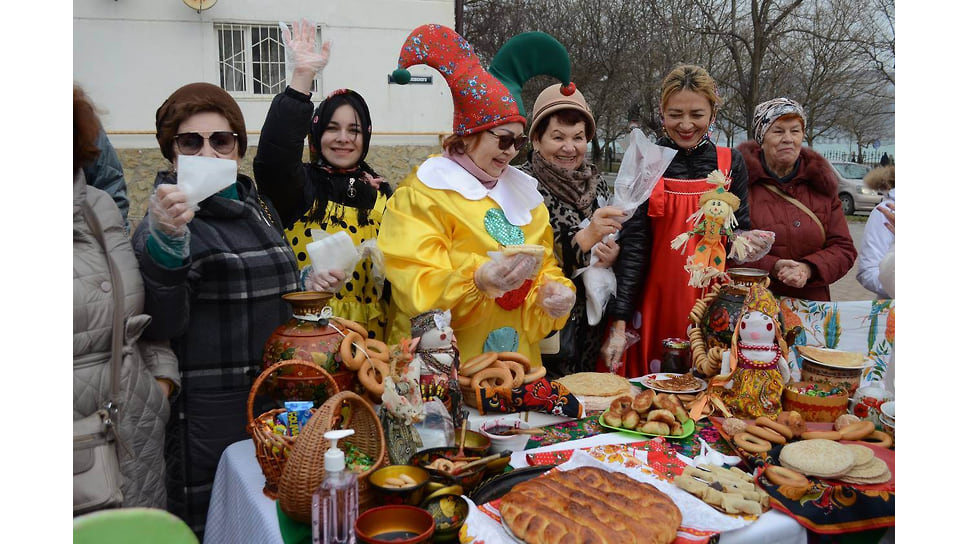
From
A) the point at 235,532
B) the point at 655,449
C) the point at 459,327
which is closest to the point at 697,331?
the point at 655,449

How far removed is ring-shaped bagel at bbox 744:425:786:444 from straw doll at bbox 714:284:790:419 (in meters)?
0.22

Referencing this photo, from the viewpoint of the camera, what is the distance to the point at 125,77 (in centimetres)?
853

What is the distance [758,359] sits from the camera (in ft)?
7.60

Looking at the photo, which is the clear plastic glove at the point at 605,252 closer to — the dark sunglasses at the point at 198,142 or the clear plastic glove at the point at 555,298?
the clear plastic glove at the point at 555,298

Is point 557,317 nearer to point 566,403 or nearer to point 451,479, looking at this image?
point 566,403

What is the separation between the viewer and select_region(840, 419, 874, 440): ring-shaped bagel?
2.14 m

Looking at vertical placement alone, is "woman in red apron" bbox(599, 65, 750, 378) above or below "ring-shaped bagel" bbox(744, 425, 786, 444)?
above

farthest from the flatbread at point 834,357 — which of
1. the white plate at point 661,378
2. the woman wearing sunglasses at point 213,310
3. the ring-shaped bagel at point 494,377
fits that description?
the woman wearing sunglasses at point 213,310

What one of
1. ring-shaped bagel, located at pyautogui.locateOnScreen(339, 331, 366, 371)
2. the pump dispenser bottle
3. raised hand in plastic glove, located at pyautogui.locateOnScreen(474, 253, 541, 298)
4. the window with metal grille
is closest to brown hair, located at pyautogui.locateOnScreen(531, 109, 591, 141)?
raised hand in plastic glove, located at pyautogui.locateOnScreen(474, 253, 541, 298)

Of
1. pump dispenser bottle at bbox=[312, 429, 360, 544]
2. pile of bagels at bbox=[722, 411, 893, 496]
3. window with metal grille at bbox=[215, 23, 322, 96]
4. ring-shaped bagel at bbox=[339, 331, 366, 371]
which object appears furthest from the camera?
window with metal grille at bbox=[215, 23, 322, 96]

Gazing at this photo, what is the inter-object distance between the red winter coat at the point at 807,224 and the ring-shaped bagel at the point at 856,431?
1.44 m

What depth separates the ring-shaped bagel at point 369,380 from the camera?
202 cm

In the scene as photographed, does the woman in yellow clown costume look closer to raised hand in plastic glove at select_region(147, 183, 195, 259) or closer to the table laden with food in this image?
the table laden with food

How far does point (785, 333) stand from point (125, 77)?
28.6 feet
